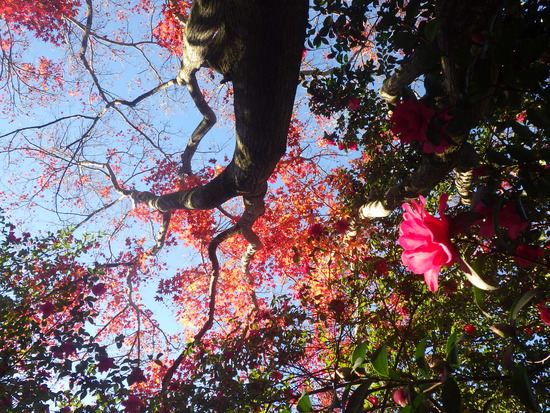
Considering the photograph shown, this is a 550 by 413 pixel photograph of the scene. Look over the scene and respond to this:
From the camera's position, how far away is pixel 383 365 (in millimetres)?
913

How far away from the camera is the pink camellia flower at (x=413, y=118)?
3.64ft

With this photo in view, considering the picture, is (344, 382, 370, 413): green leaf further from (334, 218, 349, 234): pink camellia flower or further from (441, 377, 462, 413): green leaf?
(334, 218, 349, 234): pink camellia flower

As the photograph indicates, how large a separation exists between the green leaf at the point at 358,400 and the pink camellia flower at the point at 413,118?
831 millimetres

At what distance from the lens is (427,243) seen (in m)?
0.81

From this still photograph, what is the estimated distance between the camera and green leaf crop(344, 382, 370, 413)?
0.84 meters

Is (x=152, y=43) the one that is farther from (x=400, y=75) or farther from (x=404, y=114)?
(x=404, y=114)

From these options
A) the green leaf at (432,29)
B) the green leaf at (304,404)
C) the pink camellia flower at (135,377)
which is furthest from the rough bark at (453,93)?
the pink camellia flower at (135,377)

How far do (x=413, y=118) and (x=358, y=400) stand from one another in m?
0.91

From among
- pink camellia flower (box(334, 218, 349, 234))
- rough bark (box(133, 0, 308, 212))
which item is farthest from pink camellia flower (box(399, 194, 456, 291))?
pink camellia flower (box(334, 218, 349, 234))

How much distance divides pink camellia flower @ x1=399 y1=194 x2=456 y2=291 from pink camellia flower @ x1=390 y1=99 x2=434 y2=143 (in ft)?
1.34

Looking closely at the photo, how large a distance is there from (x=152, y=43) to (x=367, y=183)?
20.0 ft

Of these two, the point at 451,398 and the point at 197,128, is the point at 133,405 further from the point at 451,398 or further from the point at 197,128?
the point at 197,128

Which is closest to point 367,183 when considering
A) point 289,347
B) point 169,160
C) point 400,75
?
point 400,75

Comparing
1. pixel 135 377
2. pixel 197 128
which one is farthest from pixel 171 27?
pixel 135 377
